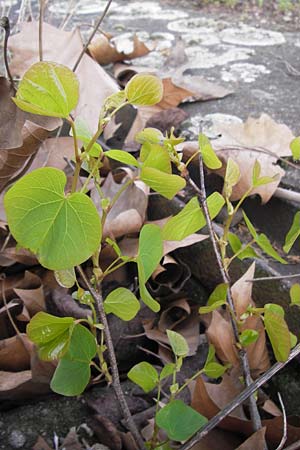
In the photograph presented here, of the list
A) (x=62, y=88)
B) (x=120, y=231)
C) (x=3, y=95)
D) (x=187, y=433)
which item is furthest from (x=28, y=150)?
(x=187, y=433)

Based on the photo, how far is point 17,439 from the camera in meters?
0.83

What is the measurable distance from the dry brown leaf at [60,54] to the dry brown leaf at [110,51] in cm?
18

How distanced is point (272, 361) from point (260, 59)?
959mm

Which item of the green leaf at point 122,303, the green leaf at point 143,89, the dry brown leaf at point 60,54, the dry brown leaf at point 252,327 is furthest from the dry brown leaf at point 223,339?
the dry brown leaf at point 60,54

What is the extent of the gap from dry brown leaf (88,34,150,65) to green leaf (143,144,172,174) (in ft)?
3.11

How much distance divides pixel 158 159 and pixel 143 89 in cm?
8

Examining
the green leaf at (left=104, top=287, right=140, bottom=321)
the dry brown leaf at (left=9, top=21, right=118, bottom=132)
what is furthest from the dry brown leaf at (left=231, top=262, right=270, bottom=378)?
the dry brown leaf at (left=9, top=21, right=118, bottom=132)

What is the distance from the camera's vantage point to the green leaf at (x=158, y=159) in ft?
2.10

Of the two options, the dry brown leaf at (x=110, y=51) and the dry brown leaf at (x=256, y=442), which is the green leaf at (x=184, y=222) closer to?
the dry brown leaf at (x=256, y=442)

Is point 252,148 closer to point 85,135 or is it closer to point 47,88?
point 85,135

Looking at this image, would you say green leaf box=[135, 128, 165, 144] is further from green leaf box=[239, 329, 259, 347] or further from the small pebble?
the small pebble

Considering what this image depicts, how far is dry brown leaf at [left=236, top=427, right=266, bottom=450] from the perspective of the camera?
2.31 feet

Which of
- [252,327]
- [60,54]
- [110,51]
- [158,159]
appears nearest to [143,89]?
[158,159]

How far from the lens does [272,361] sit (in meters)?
0.92
